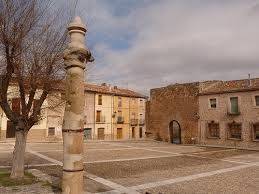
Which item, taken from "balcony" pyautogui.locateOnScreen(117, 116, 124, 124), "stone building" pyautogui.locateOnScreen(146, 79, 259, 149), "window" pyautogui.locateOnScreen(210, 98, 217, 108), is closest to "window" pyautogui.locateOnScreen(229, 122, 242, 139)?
"stone building" pyautogui.locateOnScreen(146, 79, 259, 149)

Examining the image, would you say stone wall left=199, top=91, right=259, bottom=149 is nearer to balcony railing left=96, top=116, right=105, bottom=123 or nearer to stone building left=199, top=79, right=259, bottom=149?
stone building left=199, top=79, right=259, bottom=149

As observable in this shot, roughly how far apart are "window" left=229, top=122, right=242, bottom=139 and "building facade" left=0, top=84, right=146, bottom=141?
17992 millimetres

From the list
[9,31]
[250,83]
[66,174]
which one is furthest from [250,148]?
[66,174]

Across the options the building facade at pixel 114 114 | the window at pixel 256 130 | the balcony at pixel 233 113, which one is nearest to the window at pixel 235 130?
the balcony at pixel 233 113

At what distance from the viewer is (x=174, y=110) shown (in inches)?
1320

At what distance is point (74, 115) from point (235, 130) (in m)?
25.3

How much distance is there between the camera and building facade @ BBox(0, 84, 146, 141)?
35.0 meters

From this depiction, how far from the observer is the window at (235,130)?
2782 cm

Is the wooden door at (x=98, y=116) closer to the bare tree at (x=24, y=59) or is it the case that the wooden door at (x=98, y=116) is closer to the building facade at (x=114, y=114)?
the building facade at (x=114, y=114)

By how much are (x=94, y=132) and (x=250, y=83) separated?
20.7 metres

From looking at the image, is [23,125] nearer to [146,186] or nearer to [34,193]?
[34,193]

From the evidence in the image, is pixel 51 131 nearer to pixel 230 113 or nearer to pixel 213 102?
pixel 213 102

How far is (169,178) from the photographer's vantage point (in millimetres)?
13320

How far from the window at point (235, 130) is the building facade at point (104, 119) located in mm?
17992
